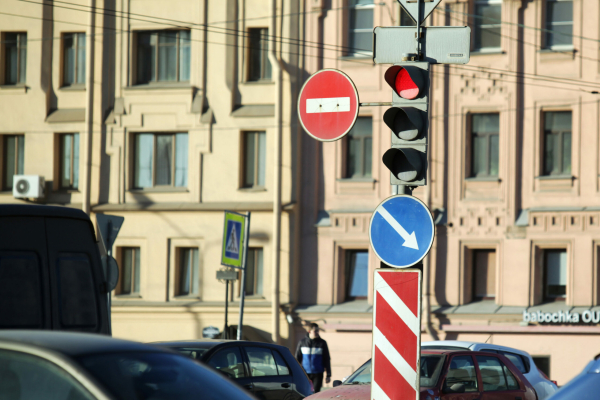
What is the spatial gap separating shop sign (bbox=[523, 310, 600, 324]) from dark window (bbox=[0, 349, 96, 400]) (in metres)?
21.4

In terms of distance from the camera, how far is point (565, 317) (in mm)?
24266

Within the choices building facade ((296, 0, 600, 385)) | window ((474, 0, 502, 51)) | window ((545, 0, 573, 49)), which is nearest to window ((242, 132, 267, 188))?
building facade ((296, 0, 600, 385))

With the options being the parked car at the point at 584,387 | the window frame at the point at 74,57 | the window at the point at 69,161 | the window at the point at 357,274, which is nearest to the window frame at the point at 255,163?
the window at the point at 357,274

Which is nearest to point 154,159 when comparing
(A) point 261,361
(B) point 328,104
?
(A) point 261,361

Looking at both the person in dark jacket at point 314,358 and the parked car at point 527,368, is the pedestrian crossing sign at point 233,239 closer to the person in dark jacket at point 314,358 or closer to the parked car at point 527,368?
the person in dark jacket at point 314,358

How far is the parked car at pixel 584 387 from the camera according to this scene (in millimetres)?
4883

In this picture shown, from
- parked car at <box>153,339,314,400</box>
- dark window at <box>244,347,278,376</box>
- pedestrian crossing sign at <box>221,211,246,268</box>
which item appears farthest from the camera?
pedestrian crossing sign at <box>221,211,246,268</box>

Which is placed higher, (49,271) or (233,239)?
(49,271)

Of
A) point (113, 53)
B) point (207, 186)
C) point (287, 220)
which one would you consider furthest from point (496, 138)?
point (113, 53)

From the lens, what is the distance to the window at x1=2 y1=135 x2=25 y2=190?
29.2 meters

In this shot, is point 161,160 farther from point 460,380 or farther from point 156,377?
point 156,377

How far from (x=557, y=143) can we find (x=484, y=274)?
429 cm

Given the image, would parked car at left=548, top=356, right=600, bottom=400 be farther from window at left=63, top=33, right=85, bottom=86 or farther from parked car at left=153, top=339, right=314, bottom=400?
window at left=63, top=33, right=85, bottom=86

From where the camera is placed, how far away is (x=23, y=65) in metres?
29.3
